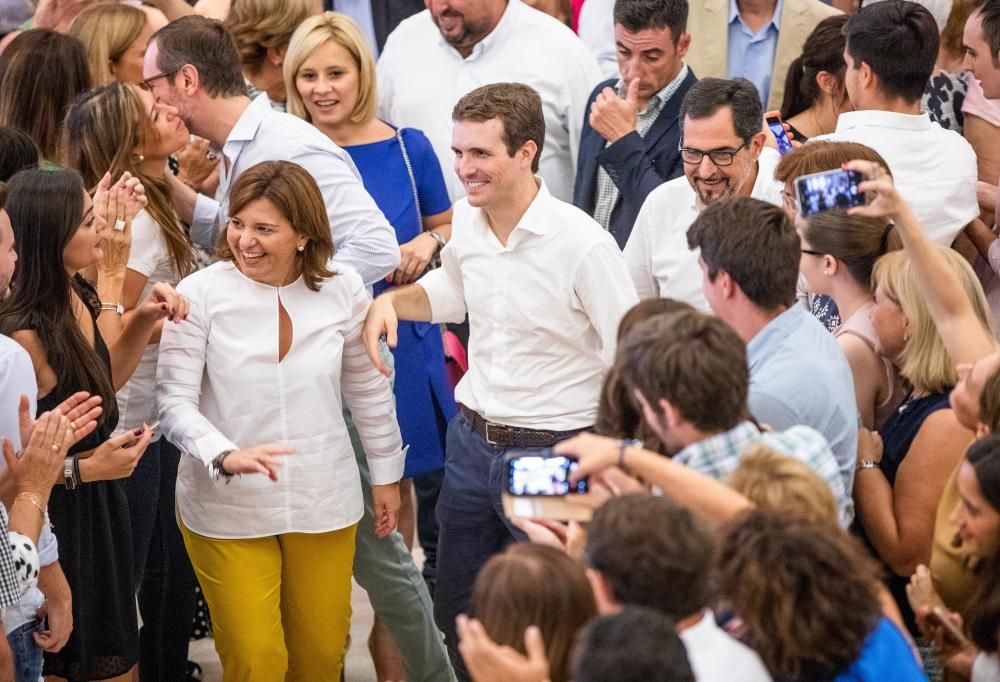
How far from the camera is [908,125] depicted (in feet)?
13.5

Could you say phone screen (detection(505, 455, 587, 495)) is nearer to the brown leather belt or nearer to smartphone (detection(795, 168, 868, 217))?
smartphone (detection(795, 168, 868, 217))

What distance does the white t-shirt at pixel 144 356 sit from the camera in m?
3.81

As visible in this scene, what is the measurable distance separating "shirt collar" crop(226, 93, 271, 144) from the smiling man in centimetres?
103

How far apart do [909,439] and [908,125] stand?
1327mm

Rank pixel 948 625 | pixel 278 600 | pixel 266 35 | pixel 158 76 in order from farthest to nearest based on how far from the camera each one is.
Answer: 1. pixel 266 35
2. pixel 158 76
3. pixel 278 600
4. pixel 948 625

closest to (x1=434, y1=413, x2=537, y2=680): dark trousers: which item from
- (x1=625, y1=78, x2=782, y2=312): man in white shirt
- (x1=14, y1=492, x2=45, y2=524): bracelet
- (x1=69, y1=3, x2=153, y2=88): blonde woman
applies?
(x1=625, y1=78, x2=782, y2=312): man in white shirt

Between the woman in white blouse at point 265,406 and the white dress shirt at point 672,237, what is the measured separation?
95 centimetres

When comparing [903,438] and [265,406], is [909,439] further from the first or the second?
[265,406]

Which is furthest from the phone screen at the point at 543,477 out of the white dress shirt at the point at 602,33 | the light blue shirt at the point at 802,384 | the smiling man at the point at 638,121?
the white dress shirt at the point at 602,33

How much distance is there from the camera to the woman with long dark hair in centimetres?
328

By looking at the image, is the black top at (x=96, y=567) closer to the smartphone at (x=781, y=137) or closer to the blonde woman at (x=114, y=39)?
the blonde woman at (x=114, y=39)

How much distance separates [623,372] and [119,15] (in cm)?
291

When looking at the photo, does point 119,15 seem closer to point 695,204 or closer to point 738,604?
point 695,204

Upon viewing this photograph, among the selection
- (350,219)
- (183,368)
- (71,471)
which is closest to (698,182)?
(350,219)
